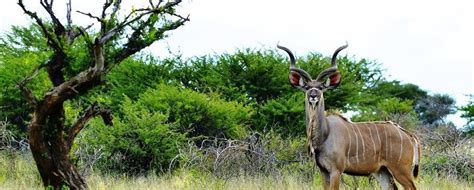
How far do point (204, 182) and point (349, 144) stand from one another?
2.60 meters

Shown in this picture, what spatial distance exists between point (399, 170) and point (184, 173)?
3573 mm

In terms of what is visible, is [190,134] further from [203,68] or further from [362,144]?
[362,144]

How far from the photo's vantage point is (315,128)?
982 cm

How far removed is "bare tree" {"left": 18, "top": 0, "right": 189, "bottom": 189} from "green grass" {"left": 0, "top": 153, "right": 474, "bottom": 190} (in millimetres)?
1989

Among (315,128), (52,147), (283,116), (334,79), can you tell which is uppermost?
(334,79)

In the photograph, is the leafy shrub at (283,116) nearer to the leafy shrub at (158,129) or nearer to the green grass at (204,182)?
the leafy shrub at (158,129)

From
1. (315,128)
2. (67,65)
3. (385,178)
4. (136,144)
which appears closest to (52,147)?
(67,65)

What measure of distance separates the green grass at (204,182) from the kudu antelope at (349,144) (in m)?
1.39

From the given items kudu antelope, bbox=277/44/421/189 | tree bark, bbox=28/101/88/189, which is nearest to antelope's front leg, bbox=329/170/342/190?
kudu antelope, bbox=277/44/421/189

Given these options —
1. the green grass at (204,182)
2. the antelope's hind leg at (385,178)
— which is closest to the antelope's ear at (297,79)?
the antelope's hind leg at (385,178)

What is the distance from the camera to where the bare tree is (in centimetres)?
877

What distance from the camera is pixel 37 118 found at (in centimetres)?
895

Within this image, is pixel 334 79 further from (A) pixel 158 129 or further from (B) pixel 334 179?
(A) pixel 158 129

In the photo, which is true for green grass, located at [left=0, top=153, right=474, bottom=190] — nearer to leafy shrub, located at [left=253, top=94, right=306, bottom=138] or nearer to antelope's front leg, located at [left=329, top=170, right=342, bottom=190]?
antelope's front leg, located at [left=329, top=170, right=342, bottom=190]
